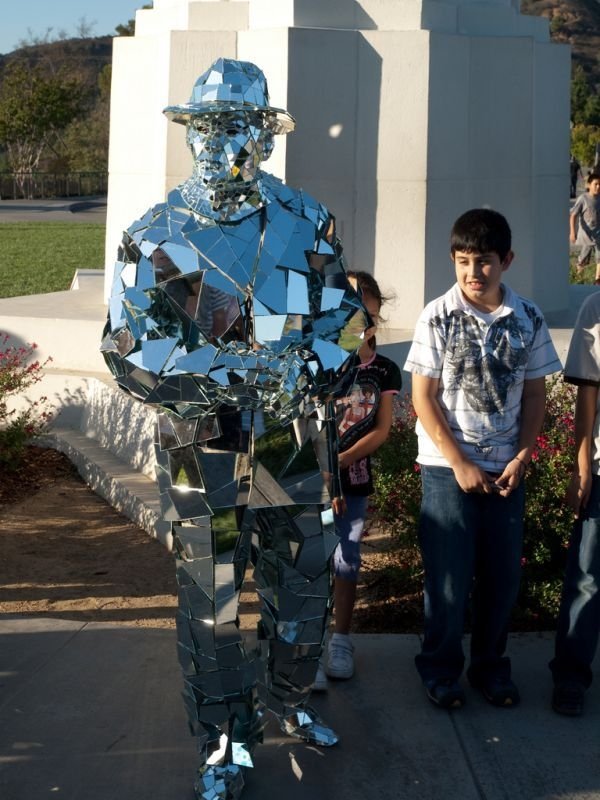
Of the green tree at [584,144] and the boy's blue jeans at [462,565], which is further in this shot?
the green tree at [584,144]

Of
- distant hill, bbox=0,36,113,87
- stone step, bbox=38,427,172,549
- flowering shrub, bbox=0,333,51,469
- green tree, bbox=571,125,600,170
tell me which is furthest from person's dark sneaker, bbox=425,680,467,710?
distant hill, bbox=0,36,113,87

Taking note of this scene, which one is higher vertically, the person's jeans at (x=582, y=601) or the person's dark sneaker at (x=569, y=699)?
the person's jeans at (x=582, y=601)

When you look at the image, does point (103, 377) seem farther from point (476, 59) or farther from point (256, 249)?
point (256, 249)

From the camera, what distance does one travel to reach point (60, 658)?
14.1 ft

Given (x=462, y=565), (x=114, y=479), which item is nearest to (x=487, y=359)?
(x=462, y=565)

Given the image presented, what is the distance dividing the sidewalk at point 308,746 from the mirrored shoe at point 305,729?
0.10 feet

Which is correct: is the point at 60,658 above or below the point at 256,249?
below

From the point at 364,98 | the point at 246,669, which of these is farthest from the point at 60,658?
the point at 364,98

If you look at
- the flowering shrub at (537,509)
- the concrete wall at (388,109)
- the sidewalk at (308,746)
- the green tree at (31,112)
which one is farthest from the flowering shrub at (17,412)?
the green tree at (31,112)

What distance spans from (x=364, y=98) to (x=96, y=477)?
3.05 m

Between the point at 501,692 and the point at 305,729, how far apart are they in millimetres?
726

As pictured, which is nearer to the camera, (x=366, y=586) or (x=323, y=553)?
(x=323, y=553)

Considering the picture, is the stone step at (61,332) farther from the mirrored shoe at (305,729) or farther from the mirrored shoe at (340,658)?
the mirrored shoe at (305,729)

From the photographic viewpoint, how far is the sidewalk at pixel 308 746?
3367 mm
